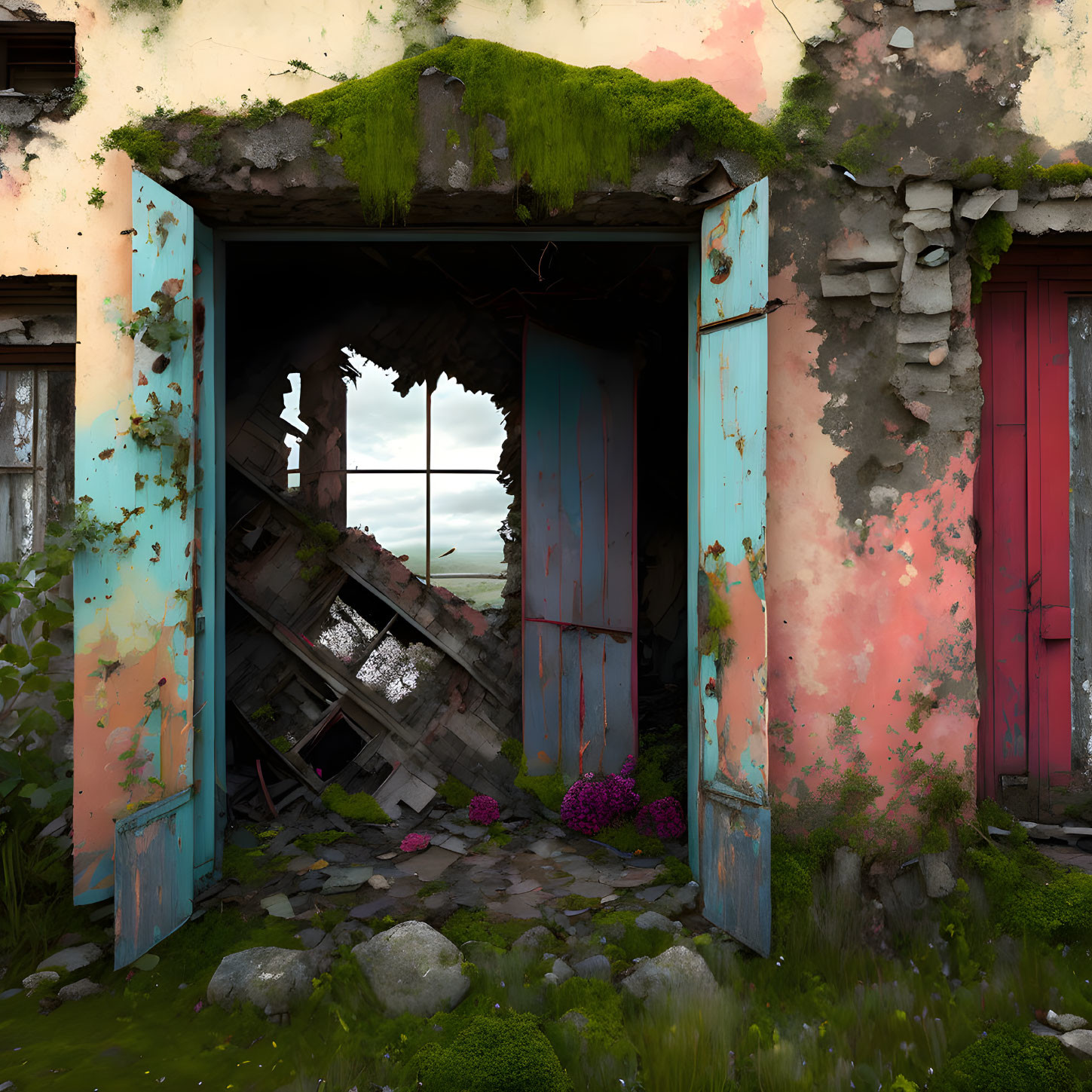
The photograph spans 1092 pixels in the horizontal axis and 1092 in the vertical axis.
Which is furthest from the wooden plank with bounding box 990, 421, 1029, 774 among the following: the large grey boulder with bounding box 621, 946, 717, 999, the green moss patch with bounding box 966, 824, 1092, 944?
the large grey boulder with bounding box 621, 946, 717, 999

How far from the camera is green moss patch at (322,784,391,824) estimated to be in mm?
4195

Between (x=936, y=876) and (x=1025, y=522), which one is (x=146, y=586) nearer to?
(x=936, y=876)

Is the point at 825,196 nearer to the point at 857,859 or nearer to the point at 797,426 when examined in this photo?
the point at 797,426

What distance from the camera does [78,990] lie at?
8.51ft

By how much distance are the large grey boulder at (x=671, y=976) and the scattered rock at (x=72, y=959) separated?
6.57ft

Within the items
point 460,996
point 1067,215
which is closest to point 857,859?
point 460,996

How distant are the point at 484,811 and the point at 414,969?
163 cm

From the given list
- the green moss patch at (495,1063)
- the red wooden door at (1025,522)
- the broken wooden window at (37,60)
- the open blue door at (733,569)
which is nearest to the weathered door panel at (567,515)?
the open blue door at (733,569)

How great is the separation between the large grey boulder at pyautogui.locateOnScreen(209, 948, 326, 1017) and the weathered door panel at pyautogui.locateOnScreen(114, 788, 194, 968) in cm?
34

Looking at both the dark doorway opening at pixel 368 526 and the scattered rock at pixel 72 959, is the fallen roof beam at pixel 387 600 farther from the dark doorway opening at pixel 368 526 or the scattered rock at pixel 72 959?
the scattered rock at pixel 72 959

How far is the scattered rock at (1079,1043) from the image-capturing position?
6.93 ft

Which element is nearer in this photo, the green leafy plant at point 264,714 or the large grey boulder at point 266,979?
the large grey boulder at point 266,979

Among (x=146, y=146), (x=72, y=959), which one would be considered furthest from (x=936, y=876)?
(x=146, y=146)

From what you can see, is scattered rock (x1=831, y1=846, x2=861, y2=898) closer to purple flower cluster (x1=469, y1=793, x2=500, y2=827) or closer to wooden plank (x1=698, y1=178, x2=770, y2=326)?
purple flower cluster (x1=469, y1=793, x2=500, y2=827)
